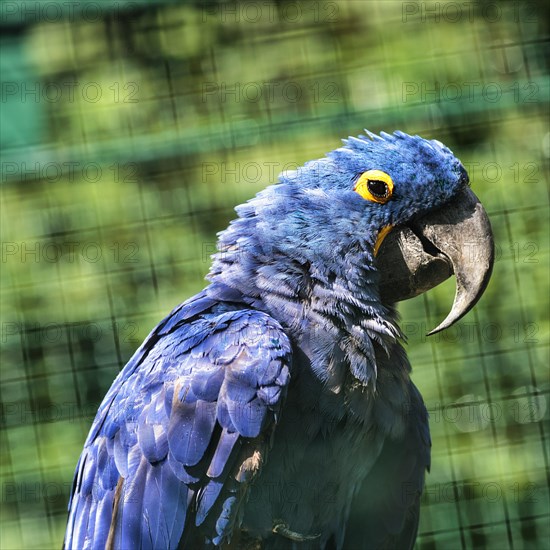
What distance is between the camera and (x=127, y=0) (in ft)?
7.61

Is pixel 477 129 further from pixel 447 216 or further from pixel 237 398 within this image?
pixel 237 398

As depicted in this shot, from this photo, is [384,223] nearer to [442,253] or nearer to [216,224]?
[442,253]

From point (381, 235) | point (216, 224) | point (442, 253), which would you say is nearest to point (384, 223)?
point (381, 235)

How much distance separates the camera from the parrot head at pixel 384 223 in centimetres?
148

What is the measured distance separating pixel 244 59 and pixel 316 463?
1647mm

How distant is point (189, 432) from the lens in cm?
138

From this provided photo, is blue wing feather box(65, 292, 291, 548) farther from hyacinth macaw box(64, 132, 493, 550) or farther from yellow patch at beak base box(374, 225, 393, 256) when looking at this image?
yellow patch at beak base box(374, 225, 393, 256)

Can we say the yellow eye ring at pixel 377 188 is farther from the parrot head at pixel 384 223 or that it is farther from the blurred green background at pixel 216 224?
the blurred green background at pixel 216 224

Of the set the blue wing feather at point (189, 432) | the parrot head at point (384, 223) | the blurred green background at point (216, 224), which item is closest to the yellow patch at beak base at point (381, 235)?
the parrot head at point (384, 223)

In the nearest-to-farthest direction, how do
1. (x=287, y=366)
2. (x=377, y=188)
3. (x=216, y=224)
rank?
(x=287, y=366), (x=377, y=188), (x=216, y=224)

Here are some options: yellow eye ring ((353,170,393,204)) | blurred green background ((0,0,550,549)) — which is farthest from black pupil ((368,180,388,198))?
blurred green background ((0,0,550,549))

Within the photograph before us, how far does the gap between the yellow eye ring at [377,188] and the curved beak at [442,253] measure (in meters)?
0.08

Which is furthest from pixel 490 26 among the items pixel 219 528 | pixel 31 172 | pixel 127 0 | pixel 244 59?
pixel 219 528

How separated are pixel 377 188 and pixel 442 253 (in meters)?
0.18
